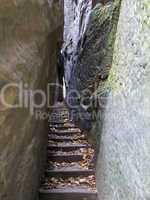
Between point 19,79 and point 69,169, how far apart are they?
2.91 m

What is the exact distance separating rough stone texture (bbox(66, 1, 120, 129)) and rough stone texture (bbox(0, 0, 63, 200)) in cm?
164

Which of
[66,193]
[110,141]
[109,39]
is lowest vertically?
[66,193]

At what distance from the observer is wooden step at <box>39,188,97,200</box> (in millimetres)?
4770

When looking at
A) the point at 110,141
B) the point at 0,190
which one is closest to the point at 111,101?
the point at 110,141

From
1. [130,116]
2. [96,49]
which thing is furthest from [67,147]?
[130,116]

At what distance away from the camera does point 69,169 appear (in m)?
5.41

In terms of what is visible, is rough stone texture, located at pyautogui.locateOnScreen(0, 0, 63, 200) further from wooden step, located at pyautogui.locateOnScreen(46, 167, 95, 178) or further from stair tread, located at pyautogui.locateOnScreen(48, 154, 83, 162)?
stair tread, located at pyautogui.locateOnScreen(48, 154, 83, 162)

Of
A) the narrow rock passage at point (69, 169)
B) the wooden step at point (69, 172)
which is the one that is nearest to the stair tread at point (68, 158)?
the narrow rock passage at point (69, 169)

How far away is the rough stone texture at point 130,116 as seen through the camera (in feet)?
8.08

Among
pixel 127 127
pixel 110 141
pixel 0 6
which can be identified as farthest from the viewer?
pixel 110 141

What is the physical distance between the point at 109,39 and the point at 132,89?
2693 millimetres

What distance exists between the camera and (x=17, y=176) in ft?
10.5

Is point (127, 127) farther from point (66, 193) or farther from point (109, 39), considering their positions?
point (109, 39)

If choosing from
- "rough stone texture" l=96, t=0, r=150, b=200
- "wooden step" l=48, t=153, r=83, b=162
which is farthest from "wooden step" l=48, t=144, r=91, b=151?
"rough stone texture" l=96, t=0, r=150, b=200
